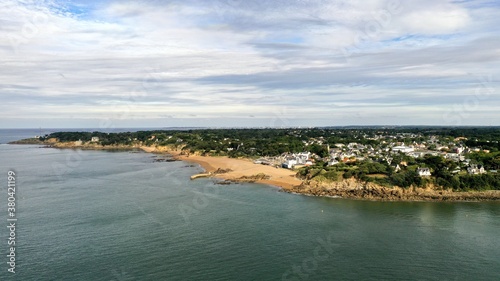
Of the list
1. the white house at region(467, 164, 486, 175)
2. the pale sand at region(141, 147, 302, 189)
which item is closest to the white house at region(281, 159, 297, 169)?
the pale sand at region(141, 147, 302, 189)

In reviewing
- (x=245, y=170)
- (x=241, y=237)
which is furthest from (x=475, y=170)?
(x=241, y=237)

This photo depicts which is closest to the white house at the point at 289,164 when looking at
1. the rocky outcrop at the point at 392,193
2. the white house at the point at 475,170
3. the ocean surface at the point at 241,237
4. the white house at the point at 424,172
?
the rocky outcrop at the point at 392,193

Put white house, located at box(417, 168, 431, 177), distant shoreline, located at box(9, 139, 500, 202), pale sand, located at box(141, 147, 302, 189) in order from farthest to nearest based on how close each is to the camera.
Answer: pale sand, located at box(141, 147, 302, 189), white house, located at box(417, 168, 431, 177), distant shoreline, located at box(9, 139, 500, 202)

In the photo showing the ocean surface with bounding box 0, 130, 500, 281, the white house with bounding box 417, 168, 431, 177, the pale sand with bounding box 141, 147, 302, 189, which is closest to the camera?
the ocean surface with bounding box 0, 130, 500, 281

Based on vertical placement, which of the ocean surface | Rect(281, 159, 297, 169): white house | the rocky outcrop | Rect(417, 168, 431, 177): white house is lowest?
the ocean surface

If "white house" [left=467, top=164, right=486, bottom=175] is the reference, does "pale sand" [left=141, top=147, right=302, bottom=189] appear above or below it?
below

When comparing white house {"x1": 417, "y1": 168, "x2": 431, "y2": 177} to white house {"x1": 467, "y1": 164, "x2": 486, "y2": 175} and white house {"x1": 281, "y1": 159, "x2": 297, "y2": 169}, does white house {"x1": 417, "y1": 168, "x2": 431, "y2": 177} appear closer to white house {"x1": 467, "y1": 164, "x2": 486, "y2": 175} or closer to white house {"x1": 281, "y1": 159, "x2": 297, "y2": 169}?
white house {"x1": 467, "y1": 164, "x2": 486, "y2": 175}

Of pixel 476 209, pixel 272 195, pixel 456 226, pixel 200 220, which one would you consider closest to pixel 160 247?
pixel 200 220

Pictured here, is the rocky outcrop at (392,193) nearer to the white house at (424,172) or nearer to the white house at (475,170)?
the white house at (424,172)
